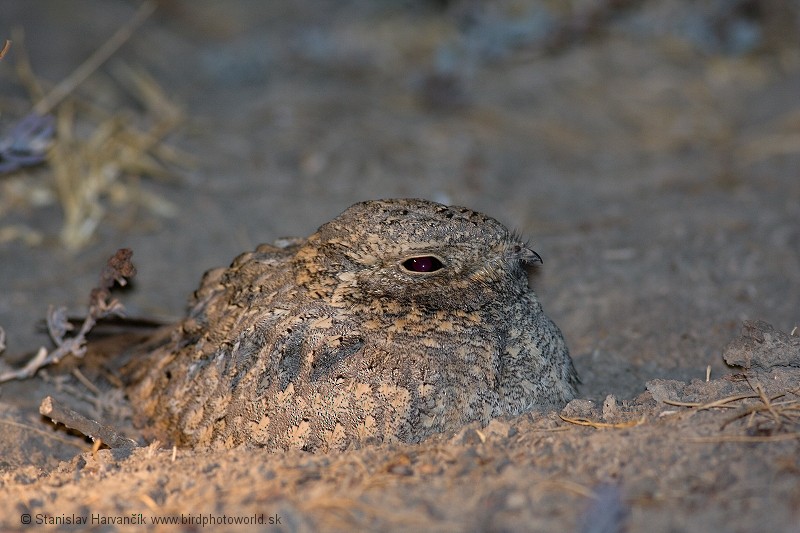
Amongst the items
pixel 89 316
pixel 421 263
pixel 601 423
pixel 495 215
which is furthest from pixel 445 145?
pixel 601 423

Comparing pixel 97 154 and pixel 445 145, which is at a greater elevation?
pixel 445 145

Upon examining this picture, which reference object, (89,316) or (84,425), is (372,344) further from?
(89,316)

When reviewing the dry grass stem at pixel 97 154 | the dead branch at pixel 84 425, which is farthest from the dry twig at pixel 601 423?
the dry grass stem at pixel 97 154

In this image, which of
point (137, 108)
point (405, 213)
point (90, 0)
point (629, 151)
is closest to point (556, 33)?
point (629, 151)

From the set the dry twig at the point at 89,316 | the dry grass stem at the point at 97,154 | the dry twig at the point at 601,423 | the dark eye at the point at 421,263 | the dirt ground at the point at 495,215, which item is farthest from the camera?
the dry grass stem at the point at 97,154

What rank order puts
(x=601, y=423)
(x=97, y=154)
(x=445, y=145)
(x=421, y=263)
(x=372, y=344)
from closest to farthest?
(x=601, y=423), (x=372, y=344), (x=421, y=263), (x=97, y=154), (x=445, y=145)

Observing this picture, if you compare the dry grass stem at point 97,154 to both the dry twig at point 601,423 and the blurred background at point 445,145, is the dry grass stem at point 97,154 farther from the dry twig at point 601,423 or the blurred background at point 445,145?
the dry twig at point 601,423
